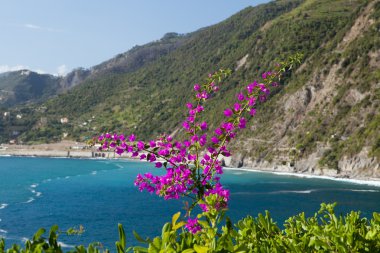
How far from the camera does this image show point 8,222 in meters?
73.8

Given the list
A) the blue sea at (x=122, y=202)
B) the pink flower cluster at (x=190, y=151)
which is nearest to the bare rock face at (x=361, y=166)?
the blue sea at (x=122, y=202)

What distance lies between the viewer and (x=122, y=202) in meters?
96.6

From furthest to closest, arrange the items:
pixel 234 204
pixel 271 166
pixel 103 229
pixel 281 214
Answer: pixel 271 166 < pixel 234 204 < pixel 281 214 < pixel 103 229

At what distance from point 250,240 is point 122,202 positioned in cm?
9126

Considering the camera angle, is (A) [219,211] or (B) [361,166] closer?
(A) [219,211]

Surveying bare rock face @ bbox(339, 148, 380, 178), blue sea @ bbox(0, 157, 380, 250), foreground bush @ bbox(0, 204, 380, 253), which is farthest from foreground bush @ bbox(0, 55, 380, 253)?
bare rock face @ bbox(339, 148, 380, 178)

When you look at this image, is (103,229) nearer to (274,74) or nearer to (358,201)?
(358,201)

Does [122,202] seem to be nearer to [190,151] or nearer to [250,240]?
[190,151]

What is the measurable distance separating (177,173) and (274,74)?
317 centimetres

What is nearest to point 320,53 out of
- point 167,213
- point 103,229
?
point 167,213

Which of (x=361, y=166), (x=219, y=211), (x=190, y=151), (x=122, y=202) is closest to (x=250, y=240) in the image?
(x=219, y=211)

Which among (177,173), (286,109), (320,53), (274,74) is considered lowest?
(177,173)

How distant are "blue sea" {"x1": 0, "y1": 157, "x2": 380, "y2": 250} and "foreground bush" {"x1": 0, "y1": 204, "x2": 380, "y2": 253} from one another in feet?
167

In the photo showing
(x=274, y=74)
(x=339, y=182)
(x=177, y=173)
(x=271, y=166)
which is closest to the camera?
(x=177, y=173)
